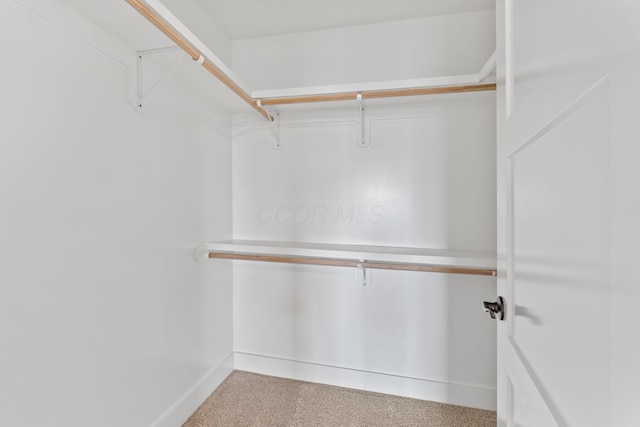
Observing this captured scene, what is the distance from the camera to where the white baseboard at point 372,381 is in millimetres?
1694

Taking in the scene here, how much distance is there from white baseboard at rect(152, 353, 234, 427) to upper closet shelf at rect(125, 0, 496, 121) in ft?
5.36

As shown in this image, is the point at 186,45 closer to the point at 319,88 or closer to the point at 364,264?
the point at 319,88

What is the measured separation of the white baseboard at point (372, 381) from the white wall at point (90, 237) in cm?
45

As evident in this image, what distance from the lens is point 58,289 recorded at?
966mm

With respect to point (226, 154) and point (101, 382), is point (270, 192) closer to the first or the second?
point (226, 154)

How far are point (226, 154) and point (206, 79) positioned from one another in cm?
63

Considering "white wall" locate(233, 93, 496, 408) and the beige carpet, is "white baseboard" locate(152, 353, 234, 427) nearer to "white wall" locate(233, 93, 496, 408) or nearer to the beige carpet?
the beige carpet

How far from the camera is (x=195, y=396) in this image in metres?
1.65

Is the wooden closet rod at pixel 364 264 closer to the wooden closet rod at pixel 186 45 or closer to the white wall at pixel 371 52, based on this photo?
the wooden closet rod at pixel 186 45

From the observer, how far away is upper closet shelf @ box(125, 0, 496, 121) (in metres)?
1.07

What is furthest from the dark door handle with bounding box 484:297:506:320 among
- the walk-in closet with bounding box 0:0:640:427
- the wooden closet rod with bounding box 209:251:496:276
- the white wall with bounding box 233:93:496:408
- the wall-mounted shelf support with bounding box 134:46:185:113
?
the wall-mounted shelf support with bounding box 134:46:185:113
